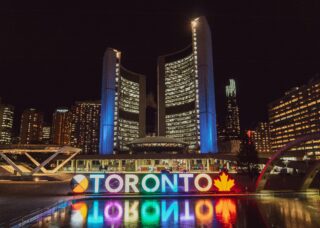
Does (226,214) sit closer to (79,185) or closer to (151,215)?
(151,215)

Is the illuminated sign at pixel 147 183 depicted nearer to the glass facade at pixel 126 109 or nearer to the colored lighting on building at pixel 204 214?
the colored lighting on building at pixel 204 214

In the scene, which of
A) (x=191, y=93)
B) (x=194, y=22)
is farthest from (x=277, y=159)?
(x=194, y=22)

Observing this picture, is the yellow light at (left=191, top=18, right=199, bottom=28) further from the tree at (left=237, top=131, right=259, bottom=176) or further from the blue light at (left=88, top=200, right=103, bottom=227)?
the blue light at (left=88, top=200, right=103, bottom=227)

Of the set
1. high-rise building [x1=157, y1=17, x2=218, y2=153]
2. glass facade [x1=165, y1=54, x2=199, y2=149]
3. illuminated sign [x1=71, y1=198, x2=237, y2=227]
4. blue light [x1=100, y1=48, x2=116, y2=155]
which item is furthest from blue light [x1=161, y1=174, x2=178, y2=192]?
blue light [x1=100, y1=48, x2=116, y2=155]

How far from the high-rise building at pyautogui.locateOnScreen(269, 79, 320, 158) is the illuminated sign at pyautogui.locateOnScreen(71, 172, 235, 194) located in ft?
405

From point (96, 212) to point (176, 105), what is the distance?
13630 centimetres

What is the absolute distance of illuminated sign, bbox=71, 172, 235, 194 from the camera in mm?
28344

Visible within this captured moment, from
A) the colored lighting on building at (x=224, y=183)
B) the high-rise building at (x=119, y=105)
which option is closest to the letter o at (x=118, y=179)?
the colored lighting on building at (x=224, y=183)

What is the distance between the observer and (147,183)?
28.5 meters

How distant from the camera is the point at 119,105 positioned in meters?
154

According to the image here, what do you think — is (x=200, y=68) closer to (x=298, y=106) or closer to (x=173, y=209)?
(x=298, y=106)

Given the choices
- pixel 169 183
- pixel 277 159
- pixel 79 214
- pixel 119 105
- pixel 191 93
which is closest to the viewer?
pixel 79 214

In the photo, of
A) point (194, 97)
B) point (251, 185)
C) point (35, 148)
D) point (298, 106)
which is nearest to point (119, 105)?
point (194, 97)

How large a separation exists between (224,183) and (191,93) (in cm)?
11264
